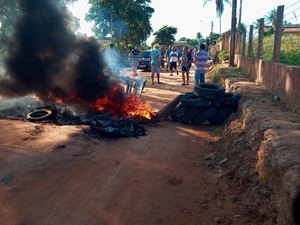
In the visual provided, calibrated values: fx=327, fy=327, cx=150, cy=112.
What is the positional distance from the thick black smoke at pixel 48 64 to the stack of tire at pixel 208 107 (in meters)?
2.13

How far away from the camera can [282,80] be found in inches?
348

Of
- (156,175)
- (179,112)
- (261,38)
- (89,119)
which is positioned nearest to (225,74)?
(261,38)

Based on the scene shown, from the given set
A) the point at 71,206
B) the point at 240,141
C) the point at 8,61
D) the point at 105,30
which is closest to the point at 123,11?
the point at 105,30

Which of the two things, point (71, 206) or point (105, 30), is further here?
point (105, 30)

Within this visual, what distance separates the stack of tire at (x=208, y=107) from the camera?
9320 mm

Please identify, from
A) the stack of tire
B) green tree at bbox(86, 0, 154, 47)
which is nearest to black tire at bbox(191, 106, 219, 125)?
the stack of tire

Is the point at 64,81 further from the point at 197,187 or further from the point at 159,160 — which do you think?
the point at 197,187

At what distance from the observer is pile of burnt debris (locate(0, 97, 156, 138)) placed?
7.95 metres

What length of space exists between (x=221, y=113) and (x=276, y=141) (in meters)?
4.34

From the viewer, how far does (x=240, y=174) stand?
5367mm

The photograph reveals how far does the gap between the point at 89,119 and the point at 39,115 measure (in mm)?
1643

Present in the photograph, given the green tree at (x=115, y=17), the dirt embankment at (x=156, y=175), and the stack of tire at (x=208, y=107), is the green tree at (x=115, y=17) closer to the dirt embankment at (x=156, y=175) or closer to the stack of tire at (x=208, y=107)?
the stack of tire at (x=208, y=107)

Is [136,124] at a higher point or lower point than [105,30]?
lower

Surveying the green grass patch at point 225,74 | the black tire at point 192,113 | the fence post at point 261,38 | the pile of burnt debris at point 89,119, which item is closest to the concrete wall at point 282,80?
the fence post at point 261,38
